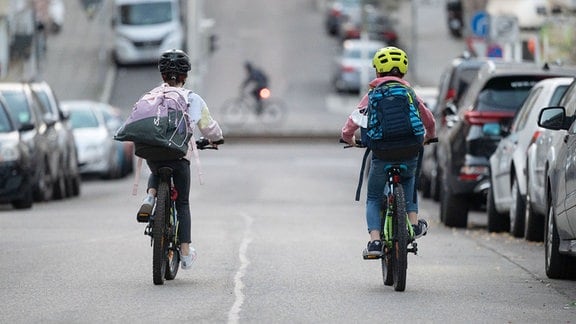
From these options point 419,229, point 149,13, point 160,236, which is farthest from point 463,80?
point 149,13

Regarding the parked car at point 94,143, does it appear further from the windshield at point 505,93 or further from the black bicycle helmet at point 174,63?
the black bicycle helmet at point 174,63

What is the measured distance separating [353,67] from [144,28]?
8289mm

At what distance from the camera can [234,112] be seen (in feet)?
181

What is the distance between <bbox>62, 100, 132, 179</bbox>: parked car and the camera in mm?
35875

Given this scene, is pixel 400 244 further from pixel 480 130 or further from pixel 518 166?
pixel 480 130

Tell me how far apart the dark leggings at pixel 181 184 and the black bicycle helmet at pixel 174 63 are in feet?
2.30

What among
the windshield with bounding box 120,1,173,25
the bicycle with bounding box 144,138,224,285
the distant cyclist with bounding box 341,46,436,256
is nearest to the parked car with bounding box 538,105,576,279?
the distant cyclist with bounding box 341,46,436,256

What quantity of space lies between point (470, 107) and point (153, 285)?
896cm

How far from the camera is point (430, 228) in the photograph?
21.6 m

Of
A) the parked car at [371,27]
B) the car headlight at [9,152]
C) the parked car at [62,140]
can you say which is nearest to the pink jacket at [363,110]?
the car headlight at [9,152]

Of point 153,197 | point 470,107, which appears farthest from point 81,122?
point 153,197

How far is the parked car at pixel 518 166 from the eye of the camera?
1898 centimetres

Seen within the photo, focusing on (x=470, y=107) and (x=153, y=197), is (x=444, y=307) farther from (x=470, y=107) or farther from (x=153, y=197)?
(x=470, y=107)

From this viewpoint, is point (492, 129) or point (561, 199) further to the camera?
point (492, 129)
